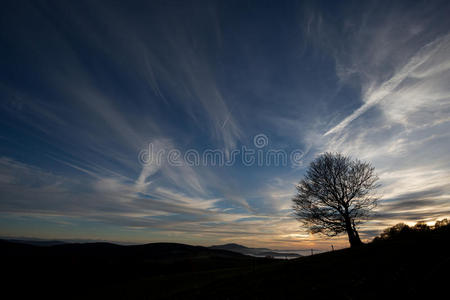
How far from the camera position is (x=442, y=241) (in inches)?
432

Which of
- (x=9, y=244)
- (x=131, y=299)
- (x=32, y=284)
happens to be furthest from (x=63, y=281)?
(x=9, y=244)

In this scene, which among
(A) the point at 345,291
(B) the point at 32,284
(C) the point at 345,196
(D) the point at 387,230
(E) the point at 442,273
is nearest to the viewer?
(E) the point at 442,273

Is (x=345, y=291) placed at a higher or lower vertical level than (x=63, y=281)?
higher

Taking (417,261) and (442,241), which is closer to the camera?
(417,261)

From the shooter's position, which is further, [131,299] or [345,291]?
[131,299]

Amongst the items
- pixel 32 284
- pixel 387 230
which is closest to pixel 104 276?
pixel 32 284

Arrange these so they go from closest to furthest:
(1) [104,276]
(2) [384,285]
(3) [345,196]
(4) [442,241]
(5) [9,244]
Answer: (2) [384,285] → (4) [442,241] → (3) [345,196] → (1) [104,276] → (5) [9,244]

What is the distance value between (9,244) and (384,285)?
286m

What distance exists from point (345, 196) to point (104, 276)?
380 ft

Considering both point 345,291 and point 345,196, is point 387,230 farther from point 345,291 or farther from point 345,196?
point 345,291

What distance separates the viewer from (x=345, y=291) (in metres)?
8.68

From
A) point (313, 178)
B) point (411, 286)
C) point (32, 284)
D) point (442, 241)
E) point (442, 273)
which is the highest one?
point (313, 178)

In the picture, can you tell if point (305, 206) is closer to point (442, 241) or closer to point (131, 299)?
point (442, 241)

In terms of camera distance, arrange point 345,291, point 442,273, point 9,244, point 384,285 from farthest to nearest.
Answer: point 9,244, point 345,291, point 384,285, point 442,273
